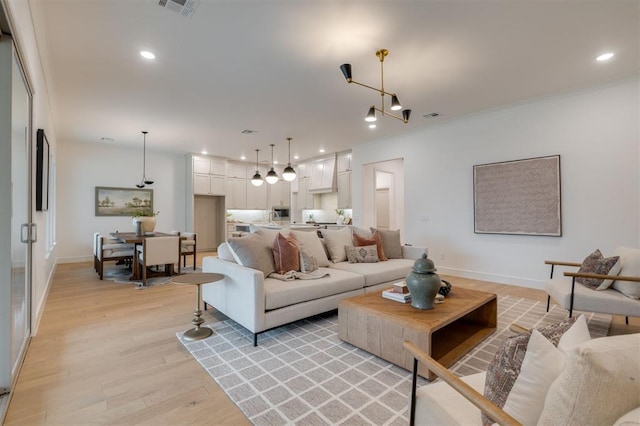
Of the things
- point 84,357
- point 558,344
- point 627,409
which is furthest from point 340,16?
point 84,357

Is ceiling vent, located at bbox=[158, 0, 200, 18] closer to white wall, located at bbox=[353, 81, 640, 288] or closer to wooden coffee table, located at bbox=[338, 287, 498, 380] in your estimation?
wooden coffee table, located at bbox=[338, 287, 498, 380]

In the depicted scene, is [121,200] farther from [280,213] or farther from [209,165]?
[280,213]

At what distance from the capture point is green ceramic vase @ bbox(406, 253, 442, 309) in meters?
2.20

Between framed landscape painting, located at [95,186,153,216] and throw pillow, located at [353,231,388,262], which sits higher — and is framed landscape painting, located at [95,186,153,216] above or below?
above

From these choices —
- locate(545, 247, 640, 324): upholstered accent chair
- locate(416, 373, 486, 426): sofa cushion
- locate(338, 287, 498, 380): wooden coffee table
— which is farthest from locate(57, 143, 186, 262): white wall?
locate(545, 247, 640, 324): upholstered accent chair

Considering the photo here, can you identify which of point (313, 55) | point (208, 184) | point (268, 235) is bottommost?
point (268, 235)

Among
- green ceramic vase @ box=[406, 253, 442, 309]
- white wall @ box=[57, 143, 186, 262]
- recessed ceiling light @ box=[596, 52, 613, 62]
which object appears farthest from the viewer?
white wall @ box=[57, 143, 186, 262]

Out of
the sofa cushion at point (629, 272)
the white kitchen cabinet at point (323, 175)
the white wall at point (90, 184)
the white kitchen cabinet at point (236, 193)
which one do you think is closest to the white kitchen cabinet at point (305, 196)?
the white kitchen cabinet at point (323, 175)

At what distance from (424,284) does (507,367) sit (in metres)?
1.25

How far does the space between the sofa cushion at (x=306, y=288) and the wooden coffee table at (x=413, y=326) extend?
1.53 feet

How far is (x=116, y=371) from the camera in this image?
2.12m

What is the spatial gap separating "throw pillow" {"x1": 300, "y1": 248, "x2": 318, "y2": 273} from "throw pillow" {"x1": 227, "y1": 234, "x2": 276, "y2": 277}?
0.33 metres

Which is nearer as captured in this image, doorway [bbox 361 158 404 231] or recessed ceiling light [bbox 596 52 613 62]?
recessed ceiling light [bbox 596 52 613 62]

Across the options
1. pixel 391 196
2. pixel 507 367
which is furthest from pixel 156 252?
pixel 391 196
